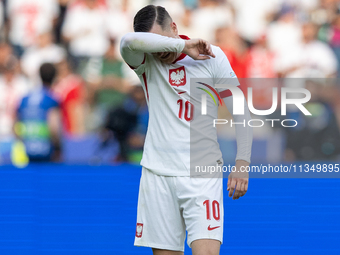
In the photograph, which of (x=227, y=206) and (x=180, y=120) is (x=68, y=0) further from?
(x=180, y=120)

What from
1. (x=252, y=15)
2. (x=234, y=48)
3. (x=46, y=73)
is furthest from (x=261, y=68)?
(x=46, y=73)

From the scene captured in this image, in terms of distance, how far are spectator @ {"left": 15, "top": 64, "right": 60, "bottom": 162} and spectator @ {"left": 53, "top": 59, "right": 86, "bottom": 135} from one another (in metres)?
1.02

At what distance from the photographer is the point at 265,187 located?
142 inches

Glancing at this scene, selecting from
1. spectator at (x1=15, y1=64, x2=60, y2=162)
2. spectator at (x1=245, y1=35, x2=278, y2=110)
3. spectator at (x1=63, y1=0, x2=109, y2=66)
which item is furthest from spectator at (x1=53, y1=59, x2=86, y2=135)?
spectator at (x1=245, y1=35, x2=278, y2=110)

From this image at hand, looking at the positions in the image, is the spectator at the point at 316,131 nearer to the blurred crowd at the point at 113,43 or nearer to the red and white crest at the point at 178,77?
the blurred crowd at the point at 113,43

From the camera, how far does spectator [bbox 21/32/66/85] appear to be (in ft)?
22.3

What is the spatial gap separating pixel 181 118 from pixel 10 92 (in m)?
4.52

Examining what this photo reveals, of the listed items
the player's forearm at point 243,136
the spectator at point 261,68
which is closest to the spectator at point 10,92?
the spectator at point 261,68

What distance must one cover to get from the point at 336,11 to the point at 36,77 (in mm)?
4313

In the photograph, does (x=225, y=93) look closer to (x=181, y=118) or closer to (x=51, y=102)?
(x=181, y=118)

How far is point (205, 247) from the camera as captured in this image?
248 cm

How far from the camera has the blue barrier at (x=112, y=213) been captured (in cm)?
354

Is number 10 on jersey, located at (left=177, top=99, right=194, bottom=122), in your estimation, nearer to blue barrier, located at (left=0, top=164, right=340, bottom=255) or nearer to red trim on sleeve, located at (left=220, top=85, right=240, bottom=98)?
red trim on sleeve, located at (left=220, top=85, right=240, bottom=98)

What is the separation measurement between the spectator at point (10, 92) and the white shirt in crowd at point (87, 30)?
0.85 metres
